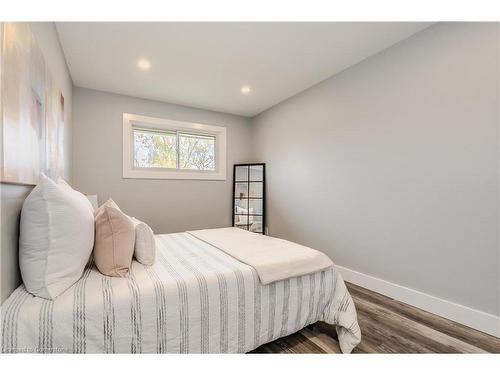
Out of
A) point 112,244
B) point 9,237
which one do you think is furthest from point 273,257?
point 9,237

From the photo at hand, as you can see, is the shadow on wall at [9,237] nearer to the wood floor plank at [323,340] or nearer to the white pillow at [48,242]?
the white pillow at [48,242]

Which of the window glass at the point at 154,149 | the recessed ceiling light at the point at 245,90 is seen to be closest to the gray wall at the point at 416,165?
the recessed ceiling light at the point at 245,90

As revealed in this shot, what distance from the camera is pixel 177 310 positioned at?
3.62 ft

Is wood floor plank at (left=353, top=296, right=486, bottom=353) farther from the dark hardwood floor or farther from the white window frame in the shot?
the white window frame

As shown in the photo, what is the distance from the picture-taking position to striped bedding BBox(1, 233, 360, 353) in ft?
2.91

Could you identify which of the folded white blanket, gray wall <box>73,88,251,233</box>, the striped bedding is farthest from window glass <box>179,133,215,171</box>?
the striped bedding

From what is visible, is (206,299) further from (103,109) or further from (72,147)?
(103,109)

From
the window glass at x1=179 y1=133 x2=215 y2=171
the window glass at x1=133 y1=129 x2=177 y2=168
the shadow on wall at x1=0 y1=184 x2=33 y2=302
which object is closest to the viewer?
the shadow on wall at x1=0 y1=184 x2=33 y2=302

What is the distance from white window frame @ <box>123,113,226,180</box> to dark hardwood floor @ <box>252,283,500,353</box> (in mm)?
2729

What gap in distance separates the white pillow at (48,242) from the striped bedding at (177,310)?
0.06 m

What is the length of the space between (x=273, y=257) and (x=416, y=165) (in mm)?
1533

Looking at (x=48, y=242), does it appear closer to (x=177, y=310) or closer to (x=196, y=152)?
(x=177, y=310)

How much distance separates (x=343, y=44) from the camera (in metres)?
2.14
